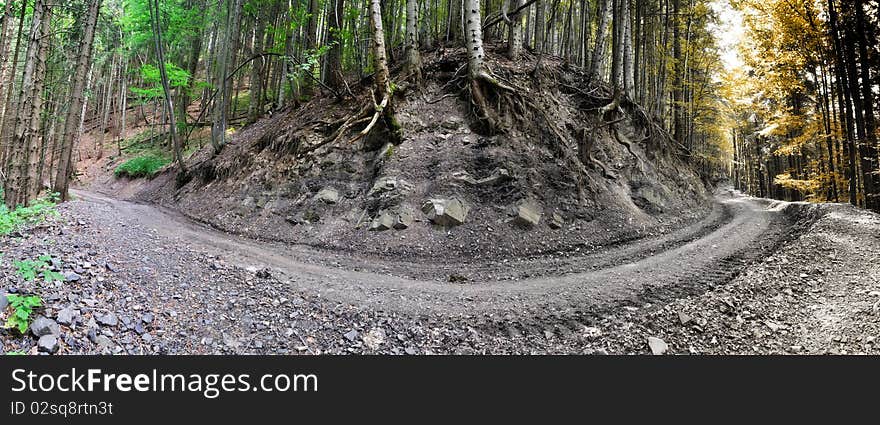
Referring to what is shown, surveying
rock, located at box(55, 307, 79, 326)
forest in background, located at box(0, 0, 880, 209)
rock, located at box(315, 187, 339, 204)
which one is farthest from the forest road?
forest in background, located at box(0, 0, 880, 209)

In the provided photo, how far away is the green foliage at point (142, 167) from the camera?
54.9ft

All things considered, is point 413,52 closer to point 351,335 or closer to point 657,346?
point 351,335

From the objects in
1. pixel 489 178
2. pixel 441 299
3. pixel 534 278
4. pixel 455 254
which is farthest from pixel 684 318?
pixel 489 178

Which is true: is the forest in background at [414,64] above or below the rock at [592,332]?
above

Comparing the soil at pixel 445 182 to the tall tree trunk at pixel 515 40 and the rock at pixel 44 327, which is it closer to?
the tall tree trunk at pixel 515 40

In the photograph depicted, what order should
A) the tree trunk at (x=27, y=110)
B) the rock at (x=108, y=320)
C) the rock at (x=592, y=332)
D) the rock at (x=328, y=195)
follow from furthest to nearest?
the rock at (x=328, y=195), the tree trunk at (x=27, y=110), the rock at (x=592, y=332), the rock at (x=108, y=320)

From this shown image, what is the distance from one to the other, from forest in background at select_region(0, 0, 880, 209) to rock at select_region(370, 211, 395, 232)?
2.30 m

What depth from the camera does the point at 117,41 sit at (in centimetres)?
1981

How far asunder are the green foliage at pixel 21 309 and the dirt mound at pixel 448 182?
436cm

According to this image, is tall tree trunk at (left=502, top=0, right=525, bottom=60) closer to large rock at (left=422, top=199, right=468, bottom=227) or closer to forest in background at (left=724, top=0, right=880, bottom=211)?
large rock at (left=422, top=199, right=468, bottom=227)

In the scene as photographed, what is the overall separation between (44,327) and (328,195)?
18.7ft

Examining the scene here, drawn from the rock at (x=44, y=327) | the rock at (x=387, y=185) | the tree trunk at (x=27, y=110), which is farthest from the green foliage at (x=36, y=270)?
the rock at (x=387, y=185)

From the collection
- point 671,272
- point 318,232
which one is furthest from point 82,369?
point 671,272

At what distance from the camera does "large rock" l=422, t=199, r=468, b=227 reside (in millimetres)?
7355
